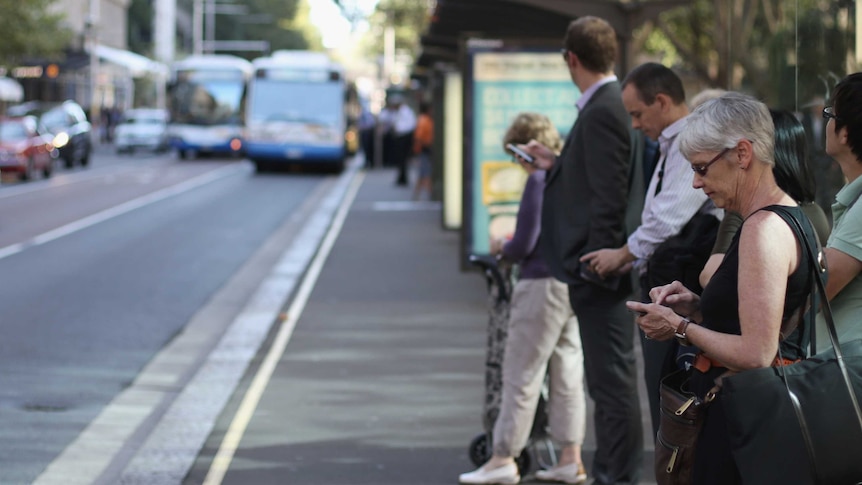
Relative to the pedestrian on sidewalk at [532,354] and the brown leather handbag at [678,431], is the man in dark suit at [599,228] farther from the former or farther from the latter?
the brown leather handbag at [678,431]

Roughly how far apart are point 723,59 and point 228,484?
43.1 feet

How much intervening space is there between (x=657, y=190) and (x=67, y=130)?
36367 millimetres

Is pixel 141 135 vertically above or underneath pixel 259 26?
underneath

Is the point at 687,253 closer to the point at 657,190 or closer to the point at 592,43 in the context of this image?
the point at 657,190

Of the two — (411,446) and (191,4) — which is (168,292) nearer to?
(411,446)

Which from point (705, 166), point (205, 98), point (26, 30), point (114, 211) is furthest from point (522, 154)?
point (26, 30)

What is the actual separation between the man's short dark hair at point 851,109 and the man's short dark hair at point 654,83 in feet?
4.89

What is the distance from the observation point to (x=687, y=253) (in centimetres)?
470

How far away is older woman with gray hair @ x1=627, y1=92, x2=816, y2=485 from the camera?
3309 millimetres

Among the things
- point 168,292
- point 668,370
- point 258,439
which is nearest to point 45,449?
point 258,439

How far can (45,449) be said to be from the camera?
6930 millimetres

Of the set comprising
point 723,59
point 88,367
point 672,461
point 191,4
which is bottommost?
point 88,367

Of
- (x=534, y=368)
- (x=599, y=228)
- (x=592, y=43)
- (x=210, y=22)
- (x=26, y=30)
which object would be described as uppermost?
(x=210, y=22)

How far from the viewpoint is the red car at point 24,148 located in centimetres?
3212
